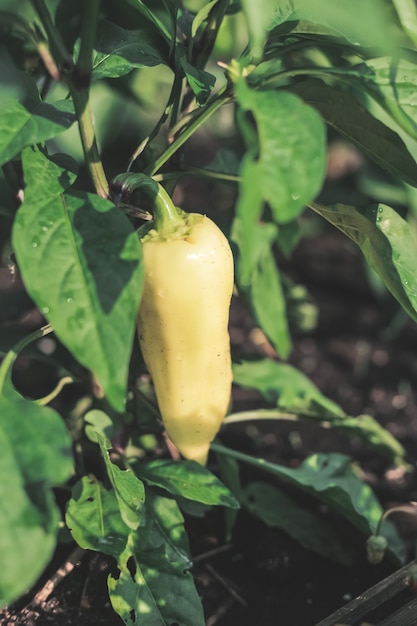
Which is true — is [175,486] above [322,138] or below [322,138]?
below

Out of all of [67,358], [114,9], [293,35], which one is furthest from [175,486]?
[114,9]

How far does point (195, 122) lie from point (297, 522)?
0.72 m

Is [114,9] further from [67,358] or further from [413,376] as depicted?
[413,376]

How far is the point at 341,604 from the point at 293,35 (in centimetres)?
83

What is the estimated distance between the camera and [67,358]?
51.6 inches

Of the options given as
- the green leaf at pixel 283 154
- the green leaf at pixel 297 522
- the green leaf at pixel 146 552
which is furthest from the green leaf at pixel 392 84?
the green leaf at pixel 297 522

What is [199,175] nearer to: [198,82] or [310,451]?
[198,82]

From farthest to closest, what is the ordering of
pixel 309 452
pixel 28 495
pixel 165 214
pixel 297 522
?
pixel 309 452, pixel 297 522, pixel 165 214, pixel 28 495

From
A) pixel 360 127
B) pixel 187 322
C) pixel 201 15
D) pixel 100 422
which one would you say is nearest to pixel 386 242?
pixel 360 127

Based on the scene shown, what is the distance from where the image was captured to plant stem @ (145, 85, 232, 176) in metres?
0.95

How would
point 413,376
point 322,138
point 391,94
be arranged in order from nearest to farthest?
point 322,138 → point 391,94 → point 413,376

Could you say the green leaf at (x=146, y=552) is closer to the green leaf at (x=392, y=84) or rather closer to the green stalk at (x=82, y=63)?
the green stalk at (x=82, y=63)

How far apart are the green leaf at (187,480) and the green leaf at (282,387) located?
0.29 metres

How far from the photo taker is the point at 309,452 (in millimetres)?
1630
